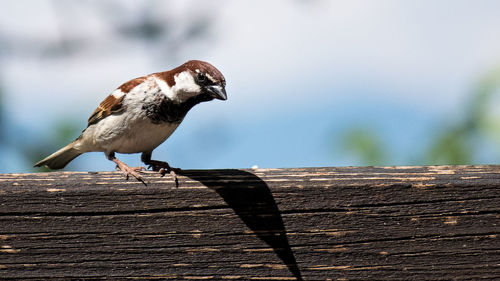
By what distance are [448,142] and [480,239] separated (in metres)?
1.24

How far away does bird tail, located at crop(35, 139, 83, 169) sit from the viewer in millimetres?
3443

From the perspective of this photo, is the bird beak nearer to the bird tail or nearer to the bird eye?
the bird eye

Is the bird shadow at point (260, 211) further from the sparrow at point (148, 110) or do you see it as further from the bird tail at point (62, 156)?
the bird tail at point (62, 156)

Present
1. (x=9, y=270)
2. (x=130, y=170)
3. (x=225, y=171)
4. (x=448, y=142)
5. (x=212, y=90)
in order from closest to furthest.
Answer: (x=9, y=270), (x=225, y=171), (x=130, y=170), (x=212, y=90), (x=448, y=142)

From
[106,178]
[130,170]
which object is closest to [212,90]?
[130,170]

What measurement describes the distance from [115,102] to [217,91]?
0.69m

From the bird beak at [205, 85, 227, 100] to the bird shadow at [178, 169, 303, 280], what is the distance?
881 millimetres

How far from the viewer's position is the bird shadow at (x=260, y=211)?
1689 mm

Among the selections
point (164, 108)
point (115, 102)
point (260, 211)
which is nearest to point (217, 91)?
point (164, 108)

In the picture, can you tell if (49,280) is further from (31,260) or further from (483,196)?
(483,196)

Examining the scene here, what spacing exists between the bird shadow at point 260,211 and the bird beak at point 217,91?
881 mm

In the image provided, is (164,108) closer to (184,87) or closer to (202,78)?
(184,87)

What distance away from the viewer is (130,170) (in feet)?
6.59

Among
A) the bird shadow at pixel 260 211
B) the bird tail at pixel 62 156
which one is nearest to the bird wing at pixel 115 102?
the bird tail at pixel 62 156
